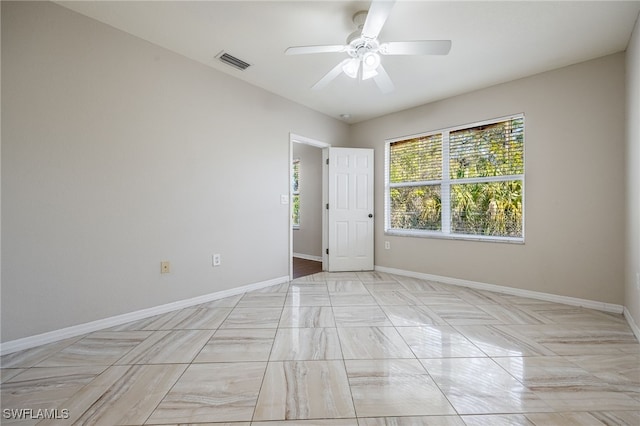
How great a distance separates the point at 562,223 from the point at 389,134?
2.50 meters

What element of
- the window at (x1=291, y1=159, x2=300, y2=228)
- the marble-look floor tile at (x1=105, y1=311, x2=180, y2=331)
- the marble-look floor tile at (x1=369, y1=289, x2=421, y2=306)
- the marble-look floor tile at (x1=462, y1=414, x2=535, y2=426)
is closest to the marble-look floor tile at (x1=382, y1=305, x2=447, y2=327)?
the marble-look floor tile at (x1=369, y1=289, x2=421, y2=306)

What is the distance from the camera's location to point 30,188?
6.13 feet

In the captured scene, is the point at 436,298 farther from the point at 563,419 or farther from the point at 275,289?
the point at 275,289

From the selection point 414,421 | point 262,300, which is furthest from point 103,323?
point 414,421

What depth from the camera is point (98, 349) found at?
186 centimetres

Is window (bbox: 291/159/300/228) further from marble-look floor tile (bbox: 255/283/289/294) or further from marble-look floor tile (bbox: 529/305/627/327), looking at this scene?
marble-look floor tile (bbox: 529/305/627/327)

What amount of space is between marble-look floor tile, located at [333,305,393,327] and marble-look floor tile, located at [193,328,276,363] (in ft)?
2.10

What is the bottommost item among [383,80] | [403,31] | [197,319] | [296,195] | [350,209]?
[197,319]

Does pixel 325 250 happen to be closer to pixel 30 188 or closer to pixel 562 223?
pixel 562 223

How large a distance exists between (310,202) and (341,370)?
4.01 m

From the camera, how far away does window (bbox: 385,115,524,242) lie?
3.18 metres

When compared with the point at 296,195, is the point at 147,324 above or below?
below

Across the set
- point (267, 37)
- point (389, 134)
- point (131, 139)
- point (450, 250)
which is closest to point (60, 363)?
point (131, 139)

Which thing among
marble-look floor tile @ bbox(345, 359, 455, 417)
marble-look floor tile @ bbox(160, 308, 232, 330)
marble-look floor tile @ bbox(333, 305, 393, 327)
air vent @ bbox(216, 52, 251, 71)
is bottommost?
marble-look floor tile @ bbox(160, 308, 232, 330)
